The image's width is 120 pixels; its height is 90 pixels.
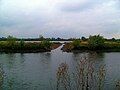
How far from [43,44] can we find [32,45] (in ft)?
24.5

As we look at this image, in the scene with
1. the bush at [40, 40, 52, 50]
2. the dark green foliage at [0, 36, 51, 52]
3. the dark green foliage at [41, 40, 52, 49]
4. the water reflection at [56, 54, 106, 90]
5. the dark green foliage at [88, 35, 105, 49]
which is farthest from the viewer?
the dark green foliage at [41, 40, 52, 49]

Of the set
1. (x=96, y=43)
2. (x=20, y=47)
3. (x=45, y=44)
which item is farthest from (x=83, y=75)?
(x=45, y=44)

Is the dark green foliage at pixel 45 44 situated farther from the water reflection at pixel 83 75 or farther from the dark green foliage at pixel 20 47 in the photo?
the water reflection at pixel 83 75

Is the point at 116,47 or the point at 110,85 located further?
the point at 116,47

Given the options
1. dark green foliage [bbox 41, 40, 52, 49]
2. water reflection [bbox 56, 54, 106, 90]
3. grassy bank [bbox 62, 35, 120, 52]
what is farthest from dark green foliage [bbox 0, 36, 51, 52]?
water reflection [bbox 56, 54, 106, 90]

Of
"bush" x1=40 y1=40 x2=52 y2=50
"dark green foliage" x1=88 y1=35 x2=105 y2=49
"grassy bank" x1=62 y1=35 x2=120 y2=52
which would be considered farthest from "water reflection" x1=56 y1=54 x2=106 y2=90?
"bush" x1=40 y1=40 x2=52 y2=50

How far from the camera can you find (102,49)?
139 metres

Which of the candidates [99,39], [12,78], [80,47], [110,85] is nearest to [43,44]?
[80,47]

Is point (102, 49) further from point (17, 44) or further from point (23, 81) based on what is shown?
point (23, 81)

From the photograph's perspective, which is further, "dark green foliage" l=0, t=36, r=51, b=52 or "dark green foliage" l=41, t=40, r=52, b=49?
"dark green foliage" l=41, t=40, r=52, b=49

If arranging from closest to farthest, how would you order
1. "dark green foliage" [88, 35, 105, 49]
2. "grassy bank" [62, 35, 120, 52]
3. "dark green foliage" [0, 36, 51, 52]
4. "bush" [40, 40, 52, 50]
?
"dark green foliage" [0, 36, 51, 52], "grassy bank" [62, 35, 120, 52], "dark green foliage" [88, 35, 105, 49], "bush" [40, 40, 52, 50]

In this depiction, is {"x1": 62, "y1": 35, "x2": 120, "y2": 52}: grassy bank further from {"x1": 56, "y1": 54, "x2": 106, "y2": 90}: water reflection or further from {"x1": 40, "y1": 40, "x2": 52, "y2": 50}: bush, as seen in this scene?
{"x1": 56, "y1": 54, "x2": 106, "y2": 90}: water reflection

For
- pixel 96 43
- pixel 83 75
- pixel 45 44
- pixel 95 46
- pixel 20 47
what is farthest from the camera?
pixel 45 44

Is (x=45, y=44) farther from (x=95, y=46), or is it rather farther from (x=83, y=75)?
(x=83, y=75)
